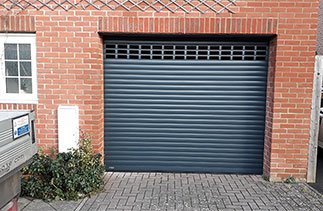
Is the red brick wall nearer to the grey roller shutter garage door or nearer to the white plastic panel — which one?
the white plastic panel

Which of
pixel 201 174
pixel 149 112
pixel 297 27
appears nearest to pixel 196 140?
pixel 201 174

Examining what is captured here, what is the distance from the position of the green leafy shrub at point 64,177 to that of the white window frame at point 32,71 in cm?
105

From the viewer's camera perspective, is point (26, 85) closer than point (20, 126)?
No

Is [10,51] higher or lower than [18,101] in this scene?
A: higher

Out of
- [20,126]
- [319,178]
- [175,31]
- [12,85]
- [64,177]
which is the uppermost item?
→ [175,31]

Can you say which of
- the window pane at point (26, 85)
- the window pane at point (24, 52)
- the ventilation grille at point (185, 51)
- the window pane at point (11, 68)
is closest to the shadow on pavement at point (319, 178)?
the ventilation grille at point (185, 51)

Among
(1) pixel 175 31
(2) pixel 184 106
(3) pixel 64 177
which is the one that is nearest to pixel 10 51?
(3) pixel 64 177

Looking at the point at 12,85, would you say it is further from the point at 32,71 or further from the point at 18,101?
the point at 32,71

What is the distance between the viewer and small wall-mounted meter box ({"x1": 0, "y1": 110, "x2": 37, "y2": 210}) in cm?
211

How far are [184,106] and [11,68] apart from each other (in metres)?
3.09

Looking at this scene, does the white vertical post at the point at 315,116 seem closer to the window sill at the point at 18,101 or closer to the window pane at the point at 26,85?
the window sill at the point at 18,101

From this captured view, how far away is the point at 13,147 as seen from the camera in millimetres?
2219

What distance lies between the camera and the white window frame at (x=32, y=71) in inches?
173

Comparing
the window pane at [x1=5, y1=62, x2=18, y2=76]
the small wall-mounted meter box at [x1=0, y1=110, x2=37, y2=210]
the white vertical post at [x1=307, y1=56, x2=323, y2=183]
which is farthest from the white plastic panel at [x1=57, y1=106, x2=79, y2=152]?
the white vertical post at [x1=307, y1=56, x2=323, y2=183]
